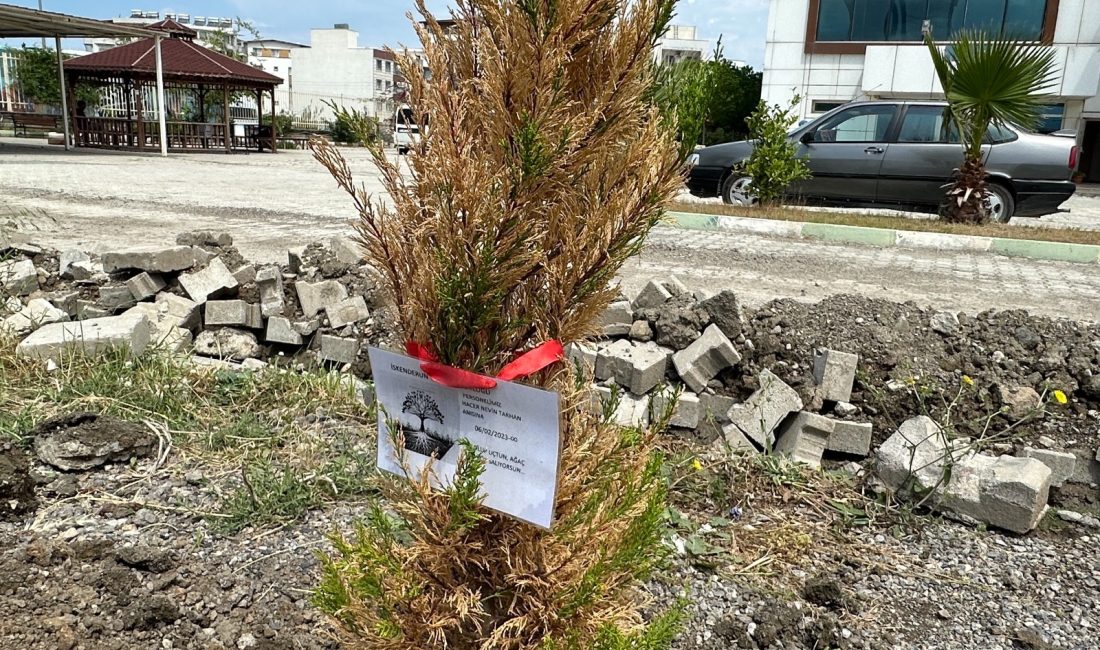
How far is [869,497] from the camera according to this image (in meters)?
3.47

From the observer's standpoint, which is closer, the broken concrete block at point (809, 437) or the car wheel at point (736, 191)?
the broken concrete block at point (809, 437)

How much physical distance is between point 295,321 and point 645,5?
13.4 ft

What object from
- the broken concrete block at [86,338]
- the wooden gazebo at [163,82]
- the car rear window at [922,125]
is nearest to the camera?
the broken concrete block at [86,338]

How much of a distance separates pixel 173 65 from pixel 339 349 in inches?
1053

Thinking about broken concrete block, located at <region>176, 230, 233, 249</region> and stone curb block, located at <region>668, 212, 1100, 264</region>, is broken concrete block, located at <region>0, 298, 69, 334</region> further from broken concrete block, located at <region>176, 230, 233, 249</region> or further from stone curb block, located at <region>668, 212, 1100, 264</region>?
stone curb block, located at <region>668, 212, 1100, 264</region>

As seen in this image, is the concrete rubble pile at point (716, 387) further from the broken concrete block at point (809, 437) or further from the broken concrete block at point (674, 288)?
the broken concrete block at point (674, 288)

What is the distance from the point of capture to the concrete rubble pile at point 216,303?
483cm

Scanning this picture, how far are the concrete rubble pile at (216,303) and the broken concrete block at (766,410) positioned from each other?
77.1 inches

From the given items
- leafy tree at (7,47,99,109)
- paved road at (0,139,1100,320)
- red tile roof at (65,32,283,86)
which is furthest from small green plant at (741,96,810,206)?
leafy tree at (7,47,99,109)

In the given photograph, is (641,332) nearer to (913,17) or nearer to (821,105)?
Result: (821,105)

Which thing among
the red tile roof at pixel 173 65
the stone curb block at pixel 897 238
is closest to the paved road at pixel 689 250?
the stone curb block at pixel 897 238

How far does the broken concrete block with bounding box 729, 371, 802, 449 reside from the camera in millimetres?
3826

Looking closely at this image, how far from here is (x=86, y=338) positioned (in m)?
4.24

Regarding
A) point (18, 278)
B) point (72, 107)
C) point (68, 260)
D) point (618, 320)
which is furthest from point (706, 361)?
point (72, 107)
